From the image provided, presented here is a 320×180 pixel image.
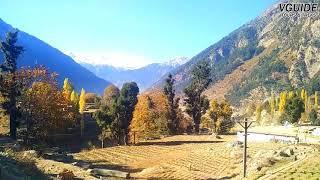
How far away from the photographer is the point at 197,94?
90.6 meters

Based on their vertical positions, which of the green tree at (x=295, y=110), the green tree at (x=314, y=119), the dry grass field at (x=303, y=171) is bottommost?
the dry grass field at (x=303, y=171)

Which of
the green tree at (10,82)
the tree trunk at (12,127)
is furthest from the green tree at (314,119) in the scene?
the green tree at (10,82)

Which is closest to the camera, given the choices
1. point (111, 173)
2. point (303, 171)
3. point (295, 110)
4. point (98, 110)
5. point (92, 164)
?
point (303, 171)

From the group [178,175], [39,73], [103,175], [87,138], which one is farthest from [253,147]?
[87,138]

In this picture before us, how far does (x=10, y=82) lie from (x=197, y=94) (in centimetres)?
4174

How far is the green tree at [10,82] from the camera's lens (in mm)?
58062

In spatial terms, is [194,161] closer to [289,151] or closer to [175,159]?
[175,159]

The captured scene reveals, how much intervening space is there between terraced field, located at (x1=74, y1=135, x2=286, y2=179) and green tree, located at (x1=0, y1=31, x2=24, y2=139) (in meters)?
9.71

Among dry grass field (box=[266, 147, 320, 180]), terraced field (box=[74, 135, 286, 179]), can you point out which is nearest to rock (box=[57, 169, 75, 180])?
terraced field (box=[74, 135, 286, 179])

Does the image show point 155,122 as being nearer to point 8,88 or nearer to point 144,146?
point 144,146

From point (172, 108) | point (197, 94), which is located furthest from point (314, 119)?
point (172, 108)

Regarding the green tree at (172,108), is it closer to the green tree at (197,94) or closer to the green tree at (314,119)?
the green tree at (197,94)

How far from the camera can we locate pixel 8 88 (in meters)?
57.9

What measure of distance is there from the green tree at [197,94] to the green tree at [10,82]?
121ft
